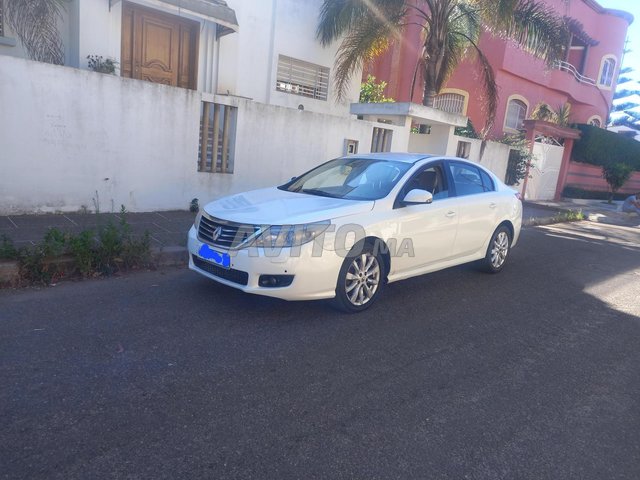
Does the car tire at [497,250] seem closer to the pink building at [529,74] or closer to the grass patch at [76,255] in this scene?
the grass patch at [76,255]

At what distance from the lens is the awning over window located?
395 inches

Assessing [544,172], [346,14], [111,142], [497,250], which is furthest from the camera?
[544,172]

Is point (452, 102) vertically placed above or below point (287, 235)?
above

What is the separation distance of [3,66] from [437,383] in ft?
22.1

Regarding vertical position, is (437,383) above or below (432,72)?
below

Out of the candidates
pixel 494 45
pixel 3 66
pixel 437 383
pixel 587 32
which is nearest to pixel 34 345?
pixel 437 383

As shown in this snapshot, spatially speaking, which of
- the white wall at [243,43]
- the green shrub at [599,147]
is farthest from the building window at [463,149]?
the green shrub at [599,147]

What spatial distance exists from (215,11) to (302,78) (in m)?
3.68

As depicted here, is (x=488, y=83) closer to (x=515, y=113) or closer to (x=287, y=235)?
(x=515, y=113)

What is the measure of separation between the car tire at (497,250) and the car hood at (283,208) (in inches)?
100

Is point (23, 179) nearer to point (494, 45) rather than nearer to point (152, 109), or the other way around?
point (152, 109)

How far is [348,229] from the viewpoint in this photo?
4730mm

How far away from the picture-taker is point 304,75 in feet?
45.5

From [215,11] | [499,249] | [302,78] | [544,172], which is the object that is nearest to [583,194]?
[544,172]
